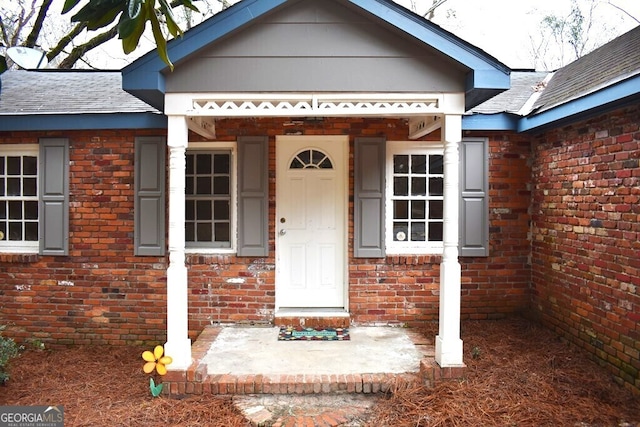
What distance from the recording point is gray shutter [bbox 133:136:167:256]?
524 centimetres

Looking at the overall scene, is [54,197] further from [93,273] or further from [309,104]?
[309,104]

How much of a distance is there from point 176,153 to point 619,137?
406 centimetres

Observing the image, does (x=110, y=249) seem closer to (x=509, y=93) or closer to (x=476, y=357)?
(x=476, y=357)

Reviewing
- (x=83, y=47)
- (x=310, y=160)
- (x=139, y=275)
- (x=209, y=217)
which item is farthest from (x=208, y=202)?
(x=83, y=47)

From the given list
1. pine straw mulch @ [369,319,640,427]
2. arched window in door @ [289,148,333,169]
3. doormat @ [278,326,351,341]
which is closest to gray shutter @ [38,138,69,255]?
arched window in door @ [289,148,333,169]

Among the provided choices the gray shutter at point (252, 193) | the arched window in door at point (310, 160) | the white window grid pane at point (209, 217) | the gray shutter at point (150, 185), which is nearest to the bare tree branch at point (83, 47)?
the gray shutter at point (150, 185)

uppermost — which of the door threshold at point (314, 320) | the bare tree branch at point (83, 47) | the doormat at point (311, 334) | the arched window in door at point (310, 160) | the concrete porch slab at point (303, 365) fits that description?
the bare tree branch at point (83, 47)

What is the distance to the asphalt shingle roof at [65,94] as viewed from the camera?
526cm

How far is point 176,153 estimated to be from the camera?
389 centimetres

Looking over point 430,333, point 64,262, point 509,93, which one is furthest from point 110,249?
point 509,93

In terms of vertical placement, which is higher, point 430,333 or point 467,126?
point 467,126

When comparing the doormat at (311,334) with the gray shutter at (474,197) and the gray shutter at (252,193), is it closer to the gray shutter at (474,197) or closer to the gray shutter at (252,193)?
the gray shutter at (252,193)

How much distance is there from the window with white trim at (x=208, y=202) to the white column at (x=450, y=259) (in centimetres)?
266

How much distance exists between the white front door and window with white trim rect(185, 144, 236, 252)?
2.08 ft
